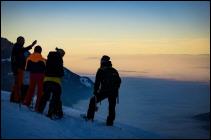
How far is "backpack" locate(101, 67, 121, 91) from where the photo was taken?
547 inches

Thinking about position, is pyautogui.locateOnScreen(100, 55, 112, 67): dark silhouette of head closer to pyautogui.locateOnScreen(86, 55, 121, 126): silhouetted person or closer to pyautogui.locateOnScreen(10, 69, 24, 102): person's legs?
pyautogui.locateOnScreen(86, 55, 121, 126): silhouetted person

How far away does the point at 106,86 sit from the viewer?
546 inches

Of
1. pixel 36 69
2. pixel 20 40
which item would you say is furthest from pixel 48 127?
pixel 20 40

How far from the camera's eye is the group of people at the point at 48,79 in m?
13.0

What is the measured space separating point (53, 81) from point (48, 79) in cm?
21

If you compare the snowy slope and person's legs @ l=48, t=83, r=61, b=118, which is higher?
person's legs @ l=48, t=83, r=61, b=118

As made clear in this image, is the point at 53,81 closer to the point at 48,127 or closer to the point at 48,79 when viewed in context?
the point at 48,79

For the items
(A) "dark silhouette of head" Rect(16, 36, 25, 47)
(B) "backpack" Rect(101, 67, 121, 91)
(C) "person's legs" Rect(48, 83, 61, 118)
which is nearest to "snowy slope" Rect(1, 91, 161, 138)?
(C) "person's legs" Rect(48, 83, 61, 118)

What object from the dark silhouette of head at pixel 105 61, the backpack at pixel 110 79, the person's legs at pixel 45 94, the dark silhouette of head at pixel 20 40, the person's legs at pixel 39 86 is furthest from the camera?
the dark silhouette of head at pixel 105 61

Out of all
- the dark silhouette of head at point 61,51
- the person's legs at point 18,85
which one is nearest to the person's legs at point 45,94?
the person's legs at point 18,85

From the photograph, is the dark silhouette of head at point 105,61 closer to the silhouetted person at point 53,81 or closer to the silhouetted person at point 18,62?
the silhouetted person at point 53,81

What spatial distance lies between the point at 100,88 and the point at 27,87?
3.12m

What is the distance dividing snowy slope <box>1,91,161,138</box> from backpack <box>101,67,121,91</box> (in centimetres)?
162

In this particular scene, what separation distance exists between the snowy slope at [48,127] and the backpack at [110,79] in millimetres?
1624
